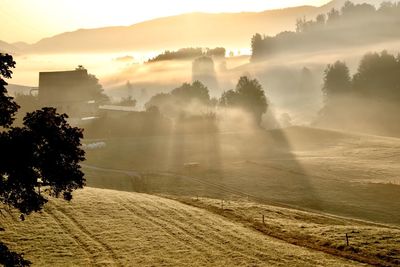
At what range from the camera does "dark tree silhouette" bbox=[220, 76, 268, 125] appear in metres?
152

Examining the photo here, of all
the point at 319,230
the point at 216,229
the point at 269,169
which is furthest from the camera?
the point at 269,169

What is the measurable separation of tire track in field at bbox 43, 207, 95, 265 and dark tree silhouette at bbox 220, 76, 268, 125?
116 m

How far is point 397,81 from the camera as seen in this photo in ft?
520

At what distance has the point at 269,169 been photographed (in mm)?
82688

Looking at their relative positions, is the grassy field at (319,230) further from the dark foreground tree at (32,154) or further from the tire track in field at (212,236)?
the dark foreground tree at (32,154)

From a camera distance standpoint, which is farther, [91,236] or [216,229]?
[216,229]

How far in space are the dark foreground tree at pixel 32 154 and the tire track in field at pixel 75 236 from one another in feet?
59.8

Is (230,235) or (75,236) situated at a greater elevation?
(75,236)

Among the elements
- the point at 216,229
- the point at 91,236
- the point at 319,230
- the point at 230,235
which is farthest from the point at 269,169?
the point at 91,236

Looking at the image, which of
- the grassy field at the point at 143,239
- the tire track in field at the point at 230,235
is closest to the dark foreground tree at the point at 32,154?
the grassy field at the point at 143,239

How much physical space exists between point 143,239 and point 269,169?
4979cm

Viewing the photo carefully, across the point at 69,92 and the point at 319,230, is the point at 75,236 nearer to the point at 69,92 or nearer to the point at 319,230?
the point at 319,230

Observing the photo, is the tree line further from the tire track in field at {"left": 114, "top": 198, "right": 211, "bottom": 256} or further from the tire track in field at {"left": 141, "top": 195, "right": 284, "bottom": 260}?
the tire track in field at {"left": 114, "top": 198, "right": 211, "bottom": 256}

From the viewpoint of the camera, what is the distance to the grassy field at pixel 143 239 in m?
32.3
